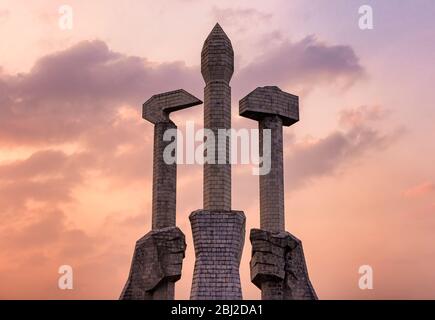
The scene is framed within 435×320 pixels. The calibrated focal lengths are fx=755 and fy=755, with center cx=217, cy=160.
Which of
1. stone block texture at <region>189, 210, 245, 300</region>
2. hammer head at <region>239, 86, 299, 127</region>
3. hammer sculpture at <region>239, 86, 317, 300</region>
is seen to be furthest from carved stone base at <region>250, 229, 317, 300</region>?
hammer head at <region>239, 86, 299, 127</region>

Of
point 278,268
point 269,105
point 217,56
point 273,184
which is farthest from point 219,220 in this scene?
point 269,105

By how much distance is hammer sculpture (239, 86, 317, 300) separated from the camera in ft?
105

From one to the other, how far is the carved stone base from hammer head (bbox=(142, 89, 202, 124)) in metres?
6.82

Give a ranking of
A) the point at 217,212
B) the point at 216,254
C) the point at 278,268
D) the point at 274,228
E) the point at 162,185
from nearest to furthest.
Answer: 1. the point at 216,254
2. the point at 217,212
3. the point at 278,268
4. the point at 274,228
5. the point at 162,185

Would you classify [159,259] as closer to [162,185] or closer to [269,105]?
[162,185]

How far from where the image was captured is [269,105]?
112 feet

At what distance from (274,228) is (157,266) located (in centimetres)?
535
